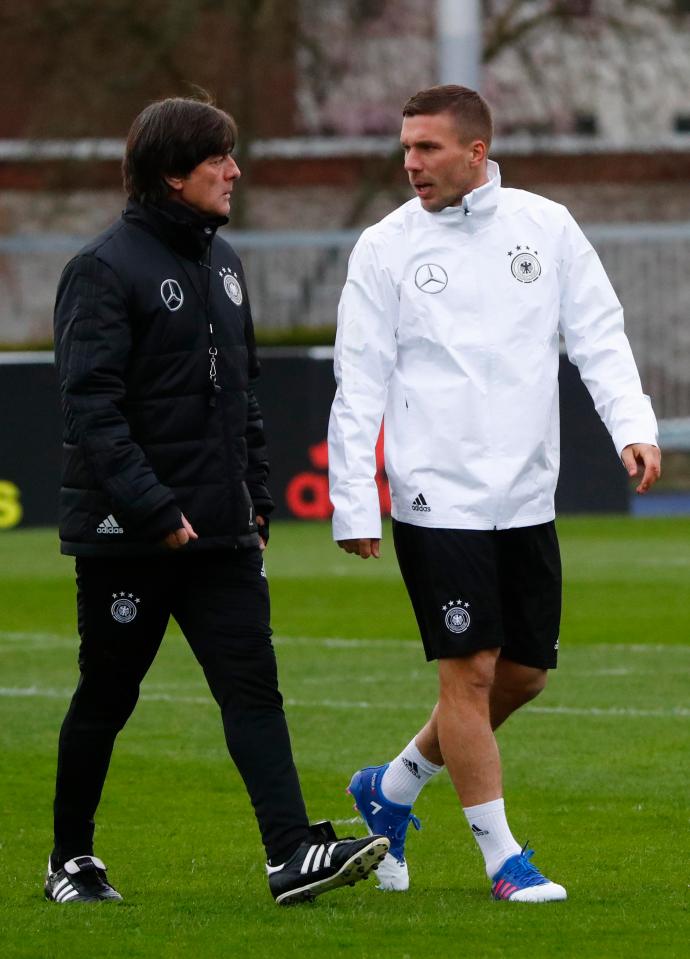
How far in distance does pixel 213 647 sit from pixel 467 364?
975 mm

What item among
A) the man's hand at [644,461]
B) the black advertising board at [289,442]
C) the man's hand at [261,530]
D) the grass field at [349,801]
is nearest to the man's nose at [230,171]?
the man's hand at [261,530]

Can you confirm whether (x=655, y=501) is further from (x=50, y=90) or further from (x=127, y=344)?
(x=127, y=344)

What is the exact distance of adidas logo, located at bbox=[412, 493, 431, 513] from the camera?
212 inches

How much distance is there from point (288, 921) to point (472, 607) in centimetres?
91

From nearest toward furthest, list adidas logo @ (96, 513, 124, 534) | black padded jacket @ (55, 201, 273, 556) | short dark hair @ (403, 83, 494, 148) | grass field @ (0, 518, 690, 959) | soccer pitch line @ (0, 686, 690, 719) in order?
grass field @ (0, 518, 690, 959)
black padded jacket @ (55, 201, 273, 556)
adidas logo @ (96, 513, 124, 534)
short dark hair @ (403, 83, 494, 148)
soccer pitch line @ (0, 686, 690, 719)

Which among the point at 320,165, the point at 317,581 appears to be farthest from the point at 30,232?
the point at 317,581

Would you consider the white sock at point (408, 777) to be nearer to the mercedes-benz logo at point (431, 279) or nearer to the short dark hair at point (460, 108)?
the mercedes-benz logo at point (431, 279)

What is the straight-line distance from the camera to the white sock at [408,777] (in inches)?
227

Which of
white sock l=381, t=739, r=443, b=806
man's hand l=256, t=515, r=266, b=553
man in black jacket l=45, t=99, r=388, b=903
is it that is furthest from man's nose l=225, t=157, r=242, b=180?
white sock l=381, t=739, r=443, b=806

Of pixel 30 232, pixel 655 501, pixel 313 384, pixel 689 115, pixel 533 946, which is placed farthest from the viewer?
pixel 689 115

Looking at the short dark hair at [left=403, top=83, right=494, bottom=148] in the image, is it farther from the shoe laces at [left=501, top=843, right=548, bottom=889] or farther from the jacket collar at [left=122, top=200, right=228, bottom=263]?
the shoe laces at [left=501, top=843, right=548, bottom=889]

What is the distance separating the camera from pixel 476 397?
5371 mm

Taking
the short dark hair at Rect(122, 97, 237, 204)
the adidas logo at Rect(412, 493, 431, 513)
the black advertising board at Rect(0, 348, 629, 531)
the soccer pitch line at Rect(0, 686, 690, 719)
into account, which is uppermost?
the short dark hair at Rect(122, 97, 237, 204)

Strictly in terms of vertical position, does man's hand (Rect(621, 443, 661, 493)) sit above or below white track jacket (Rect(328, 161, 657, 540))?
below
